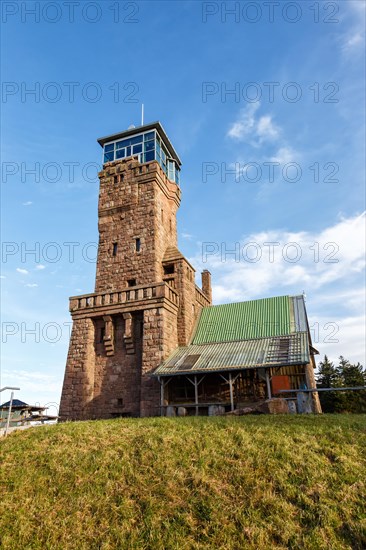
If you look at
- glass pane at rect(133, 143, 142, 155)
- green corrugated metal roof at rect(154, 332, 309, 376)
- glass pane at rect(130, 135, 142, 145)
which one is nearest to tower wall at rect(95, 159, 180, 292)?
glass pane at rect(133, 143, 142, 155)

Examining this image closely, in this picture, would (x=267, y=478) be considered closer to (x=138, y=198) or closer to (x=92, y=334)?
(x=92, y=334)

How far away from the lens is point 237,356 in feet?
65.5

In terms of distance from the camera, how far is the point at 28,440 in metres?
12.6

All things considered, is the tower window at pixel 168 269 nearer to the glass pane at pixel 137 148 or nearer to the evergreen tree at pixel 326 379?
the glass pane at pixel 137 148

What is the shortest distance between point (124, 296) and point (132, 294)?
0.56 metres

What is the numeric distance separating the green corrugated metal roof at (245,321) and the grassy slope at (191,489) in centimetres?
1126

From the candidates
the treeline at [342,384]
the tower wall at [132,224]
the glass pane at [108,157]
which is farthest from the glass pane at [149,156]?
the treeline at [342,384]

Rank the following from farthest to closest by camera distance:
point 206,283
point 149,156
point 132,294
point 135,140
Result: point 206,283 → point 135,140 → point 149,156 → point 132,294

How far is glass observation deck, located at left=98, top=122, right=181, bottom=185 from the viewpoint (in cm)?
2752

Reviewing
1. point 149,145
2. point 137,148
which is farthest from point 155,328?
point 137,148

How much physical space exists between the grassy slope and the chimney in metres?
19.1

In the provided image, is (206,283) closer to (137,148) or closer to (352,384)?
(137,148)

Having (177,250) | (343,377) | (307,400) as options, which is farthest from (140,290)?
(343,377)

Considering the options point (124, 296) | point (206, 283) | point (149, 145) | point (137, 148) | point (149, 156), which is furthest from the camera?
point (206, 283)
